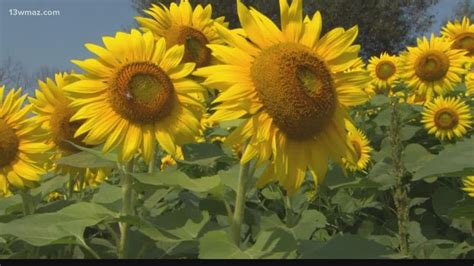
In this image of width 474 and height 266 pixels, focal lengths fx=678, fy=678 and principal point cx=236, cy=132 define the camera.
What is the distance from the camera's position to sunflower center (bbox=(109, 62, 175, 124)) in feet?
6.98

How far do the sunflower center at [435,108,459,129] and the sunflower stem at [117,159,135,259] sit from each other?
2.76 m

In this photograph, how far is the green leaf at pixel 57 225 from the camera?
63.8 inches

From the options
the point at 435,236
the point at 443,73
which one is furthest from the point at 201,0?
the point at 435,236

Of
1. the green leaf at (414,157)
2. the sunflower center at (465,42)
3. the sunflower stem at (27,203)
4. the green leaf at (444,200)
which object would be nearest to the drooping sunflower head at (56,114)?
the sunflower stem at (27,203)

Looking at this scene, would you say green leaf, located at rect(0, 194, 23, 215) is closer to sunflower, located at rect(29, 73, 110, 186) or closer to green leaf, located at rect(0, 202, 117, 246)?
sunflower, located at rect(29, 73, 110, 186)

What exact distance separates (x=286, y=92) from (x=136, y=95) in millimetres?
547

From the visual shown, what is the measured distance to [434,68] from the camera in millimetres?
5258

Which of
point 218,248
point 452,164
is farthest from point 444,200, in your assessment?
point 218,248

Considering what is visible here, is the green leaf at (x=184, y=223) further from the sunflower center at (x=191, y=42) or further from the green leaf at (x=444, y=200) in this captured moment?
the green leaf at (x=444, y=200)

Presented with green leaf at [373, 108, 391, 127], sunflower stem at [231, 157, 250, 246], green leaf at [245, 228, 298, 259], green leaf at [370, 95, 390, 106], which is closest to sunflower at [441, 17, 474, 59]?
green leaf at [370, 95, 390, 106]

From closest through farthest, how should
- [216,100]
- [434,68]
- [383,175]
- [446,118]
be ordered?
[216,100]
[383,175]
[446,118]
[434,68]

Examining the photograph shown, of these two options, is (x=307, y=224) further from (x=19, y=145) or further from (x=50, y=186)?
(x=19, y=145)

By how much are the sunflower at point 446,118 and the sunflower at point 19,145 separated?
2.70 meters
